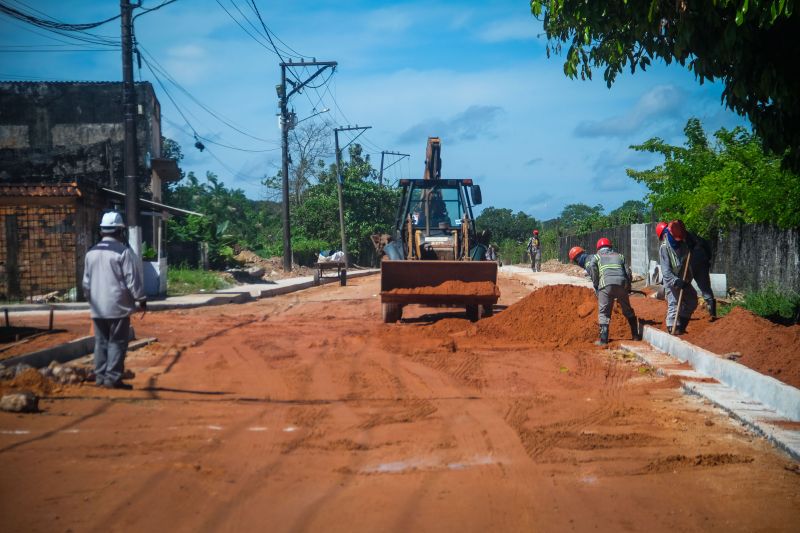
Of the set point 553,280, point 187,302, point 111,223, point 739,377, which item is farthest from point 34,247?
point 553,280

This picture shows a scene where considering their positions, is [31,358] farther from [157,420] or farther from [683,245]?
[683,245]

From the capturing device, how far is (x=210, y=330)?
13773 millimetres

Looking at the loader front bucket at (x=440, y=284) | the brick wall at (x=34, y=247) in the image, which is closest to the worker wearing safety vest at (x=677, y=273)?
the loader front bucket at (x=440, y=284)

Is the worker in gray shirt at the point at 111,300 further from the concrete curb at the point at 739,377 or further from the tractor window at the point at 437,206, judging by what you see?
the tractor window at the point at 437,206

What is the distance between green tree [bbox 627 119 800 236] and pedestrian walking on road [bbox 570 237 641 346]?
8.47ft

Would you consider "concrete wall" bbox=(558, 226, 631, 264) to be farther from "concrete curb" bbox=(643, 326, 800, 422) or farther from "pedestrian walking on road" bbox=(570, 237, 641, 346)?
"concrete curb" bbox=(643, 326, 800, 422)

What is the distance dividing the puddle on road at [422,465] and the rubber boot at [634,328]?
7.15 m

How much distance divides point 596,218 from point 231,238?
786 inches

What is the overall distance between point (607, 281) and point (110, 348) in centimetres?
680

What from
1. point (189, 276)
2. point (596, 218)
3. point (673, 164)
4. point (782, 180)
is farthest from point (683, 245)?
point (596, 218)

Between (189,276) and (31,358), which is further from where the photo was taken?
(189,276)

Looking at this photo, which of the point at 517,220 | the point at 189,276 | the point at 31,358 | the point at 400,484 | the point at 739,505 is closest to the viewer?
the point at 739,505

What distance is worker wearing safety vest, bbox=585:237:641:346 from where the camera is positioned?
11.1m

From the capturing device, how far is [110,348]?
7785mm
